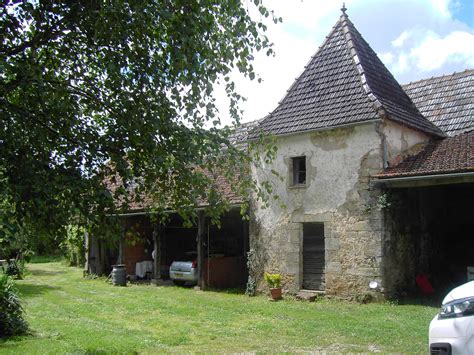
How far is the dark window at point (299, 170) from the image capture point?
14.9 m

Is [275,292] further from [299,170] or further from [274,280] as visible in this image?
[299,170]

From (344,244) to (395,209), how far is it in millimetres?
1606

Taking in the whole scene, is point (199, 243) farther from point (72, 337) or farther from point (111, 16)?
point (111, 16)

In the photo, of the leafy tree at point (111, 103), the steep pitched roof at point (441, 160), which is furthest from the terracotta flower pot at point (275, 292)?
the leafy tree at point (111, 103)

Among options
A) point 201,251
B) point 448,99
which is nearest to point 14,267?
point 201,251

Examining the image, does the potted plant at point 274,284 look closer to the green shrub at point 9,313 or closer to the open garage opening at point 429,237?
the open garage opening at point 429,237

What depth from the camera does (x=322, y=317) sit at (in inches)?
435

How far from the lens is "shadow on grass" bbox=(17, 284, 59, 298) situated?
16.1 m

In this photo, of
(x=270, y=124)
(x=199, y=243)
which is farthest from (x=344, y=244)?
(x=199, y=243)

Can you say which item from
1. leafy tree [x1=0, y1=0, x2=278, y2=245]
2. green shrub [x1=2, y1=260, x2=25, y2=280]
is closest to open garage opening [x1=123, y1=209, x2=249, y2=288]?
green shrub [x1=2, y1=260, x2=25, y2=280]

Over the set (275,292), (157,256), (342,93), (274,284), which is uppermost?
(342,93)

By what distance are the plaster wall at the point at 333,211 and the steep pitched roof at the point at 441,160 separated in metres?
0.71

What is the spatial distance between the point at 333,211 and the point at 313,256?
5.19ft

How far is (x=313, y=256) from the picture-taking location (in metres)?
14.5
